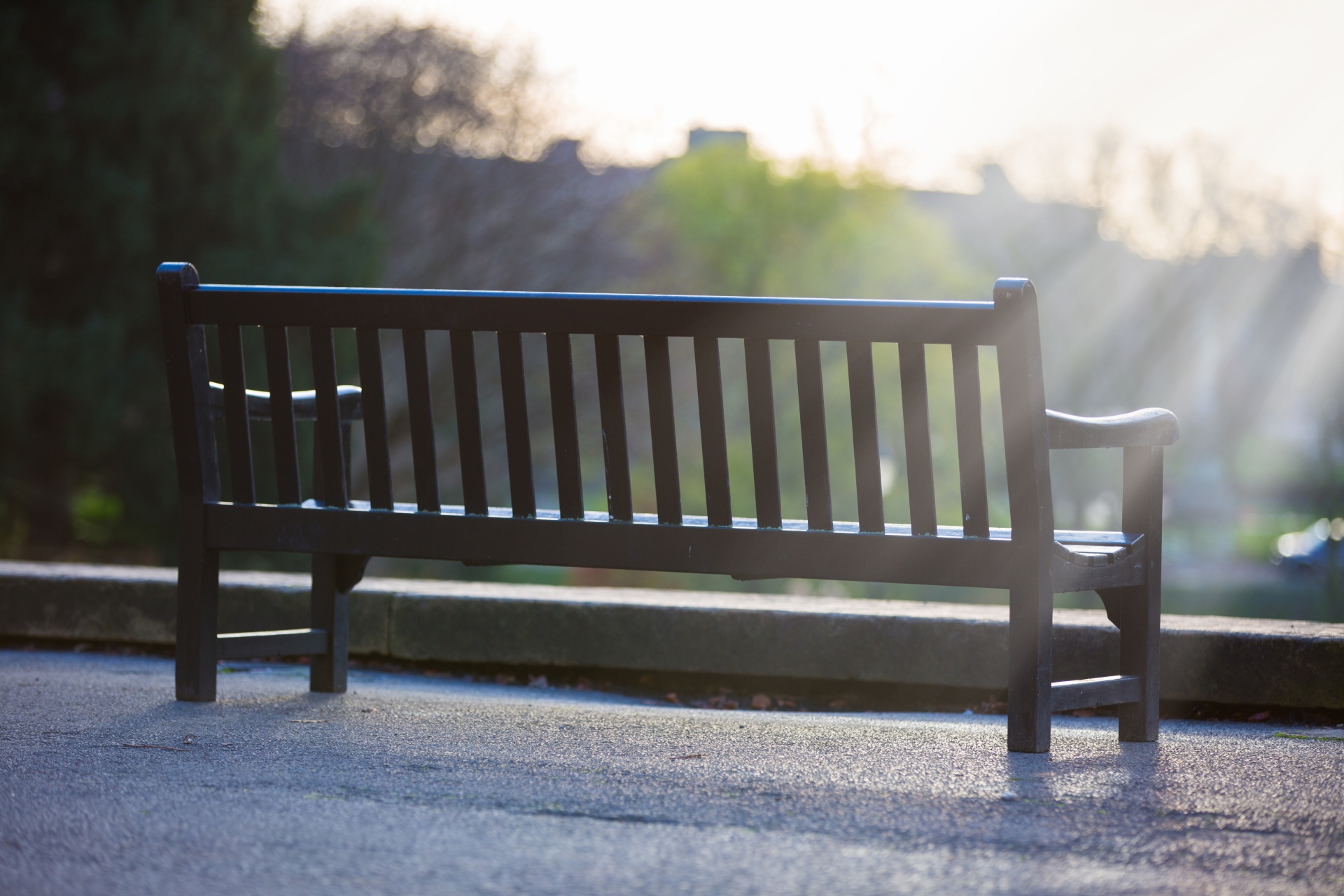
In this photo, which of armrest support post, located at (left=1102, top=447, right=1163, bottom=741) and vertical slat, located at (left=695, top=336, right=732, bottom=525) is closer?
vertical slat, located at (left=695, top=336, right=732, bottom=525)

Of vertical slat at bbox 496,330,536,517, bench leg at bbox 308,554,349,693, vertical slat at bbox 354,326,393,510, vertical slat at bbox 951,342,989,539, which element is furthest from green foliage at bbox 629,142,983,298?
vertical slat at bbox 951,342,989,539

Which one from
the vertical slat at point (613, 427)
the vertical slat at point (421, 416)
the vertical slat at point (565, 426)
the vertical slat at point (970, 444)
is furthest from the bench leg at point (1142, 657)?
the vertical slat at point (421, 416)

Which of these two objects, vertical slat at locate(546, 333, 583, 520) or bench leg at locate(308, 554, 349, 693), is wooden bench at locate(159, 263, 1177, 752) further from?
bench leg at locate(308, 554, 349, 693)

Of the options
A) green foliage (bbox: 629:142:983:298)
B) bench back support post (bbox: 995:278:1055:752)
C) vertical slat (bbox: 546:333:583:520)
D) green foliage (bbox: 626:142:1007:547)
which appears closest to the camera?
bench back support post (bbox: 995:278:1055:752)

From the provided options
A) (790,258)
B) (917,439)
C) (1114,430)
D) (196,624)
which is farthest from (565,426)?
(790,258)

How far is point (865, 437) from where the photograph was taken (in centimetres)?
321

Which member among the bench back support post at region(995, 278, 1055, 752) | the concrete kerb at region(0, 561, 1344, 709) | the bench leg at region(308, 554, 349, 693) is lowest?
the concrete kerb at region(0, 561, 1344, 709)

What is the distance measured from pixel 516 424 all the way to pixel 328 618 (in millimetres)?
1058

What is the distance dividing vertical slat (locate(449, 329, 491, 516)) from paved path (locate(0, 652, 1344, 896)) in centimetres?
58

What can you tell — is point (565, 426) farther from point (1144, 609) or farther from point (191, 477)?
point (1144, 609)

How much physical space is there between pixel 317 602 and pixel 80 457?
12988 millimetres

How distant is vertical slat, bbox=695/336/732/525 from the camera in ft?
10.9

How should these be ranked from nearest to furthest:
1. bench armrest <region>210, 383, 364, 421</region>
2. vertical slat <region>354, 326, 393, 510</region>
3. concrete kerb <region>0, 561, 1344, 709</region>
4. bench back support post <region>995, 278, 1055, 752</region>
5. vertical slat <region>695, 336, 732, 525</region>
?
bench back support post <region>995, 278, 1055, 752</region> < vertical slat <region>695, 336, 732, 525</region> < vertical slat <region>354, 326, 393, 510</region> < bench armrest <region>210, 383, 364, 421</region> < concrete kerb <region>0, 561, 1344, 709</region>

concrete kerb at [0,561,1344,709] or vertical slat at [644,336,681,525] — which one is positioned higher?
vertical slat at [644,336,681,525]
